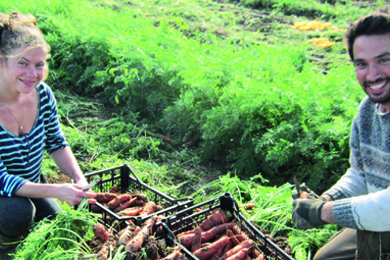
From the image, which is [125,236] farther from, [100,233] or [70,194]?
[70,194]

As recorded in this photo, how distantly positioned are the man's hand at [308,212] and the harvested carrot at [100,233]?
3.86ft

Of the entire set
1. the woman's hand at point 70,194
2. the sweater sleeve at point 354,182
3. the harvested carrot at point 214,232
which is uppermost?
the sweater sleeve at point 354,182

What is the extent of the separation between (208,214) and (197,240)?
0.33m

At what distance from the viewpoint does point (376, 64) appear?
2492 mm

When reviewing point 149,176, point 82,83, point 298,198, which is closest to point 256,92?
point 149,176

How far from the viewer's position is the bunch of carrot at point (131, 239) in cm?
241

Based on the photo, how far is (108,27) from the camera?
689cm

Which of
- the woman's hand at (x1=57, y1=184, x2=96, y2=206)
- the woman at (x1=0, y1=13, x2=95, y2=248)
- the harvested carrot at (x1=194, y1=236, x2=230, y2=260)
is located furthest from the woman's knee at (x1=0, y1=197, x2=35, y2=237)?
the harvested carrot at (x1=194, y1=236, x2=230, y2=260)

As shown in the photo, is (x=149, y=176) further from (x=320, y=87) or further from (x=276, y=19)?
(x=276, y=19)

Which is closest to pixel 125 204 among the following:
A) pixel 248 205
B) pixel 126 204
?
pixel 126 204

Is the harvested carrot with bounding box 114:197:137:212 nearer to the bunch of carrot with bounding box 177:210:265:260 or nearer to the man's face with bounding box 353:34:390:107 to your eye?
the bunch of carrot with bounding box 177:210:265:260

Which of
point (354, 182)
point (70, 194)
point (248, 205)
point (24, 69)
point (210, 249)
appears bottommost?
point (248, 205)

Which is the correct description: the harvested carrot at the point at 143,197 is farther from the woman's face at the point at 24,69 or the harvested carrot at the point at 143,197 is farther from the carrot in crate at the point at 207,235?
the woman's face at the point at 24,69

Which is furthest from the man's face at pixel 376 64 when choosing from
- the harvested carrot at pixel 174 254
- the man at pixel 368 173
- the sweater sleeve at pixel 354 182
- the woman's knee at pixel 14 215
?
the woman's knee at pixel 14 215
